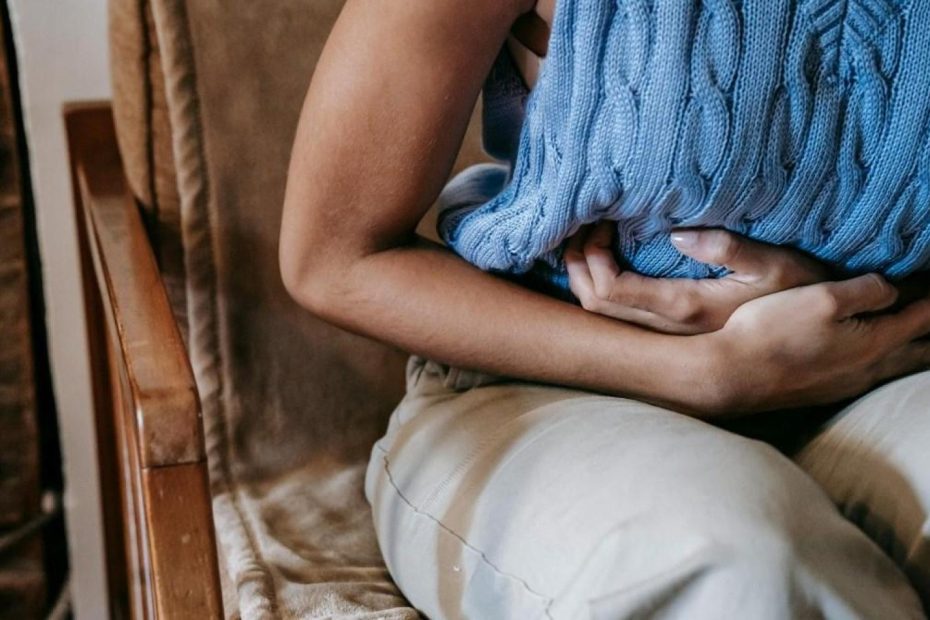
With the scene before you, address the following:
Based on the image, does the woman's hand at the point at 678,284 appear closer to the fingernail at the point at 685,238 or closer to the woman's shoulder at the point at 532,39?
the fingernail at the point at 685,238

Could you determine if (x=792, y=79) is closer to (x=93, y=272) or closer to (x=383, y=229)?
(x=383, y=229)

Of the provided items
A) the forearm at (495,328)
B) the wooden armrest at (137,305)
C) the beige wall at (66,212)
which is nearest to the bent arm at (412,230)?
the forearm at (495,328)

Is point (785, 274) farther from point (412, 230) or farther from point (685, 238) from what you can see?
point (412, 230)

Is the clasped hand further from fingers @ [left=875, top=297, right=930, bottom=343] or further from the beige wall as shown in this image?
the beige wall

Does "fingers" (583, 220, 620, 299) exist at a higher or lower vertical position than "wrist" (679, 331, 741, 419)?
higher

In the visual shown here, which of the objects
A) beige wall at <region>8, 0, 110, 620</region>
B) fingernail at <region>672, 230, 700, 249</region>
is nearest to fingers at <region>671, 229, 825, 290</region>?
fingernail at <region>672, 230, 700, 249</region>

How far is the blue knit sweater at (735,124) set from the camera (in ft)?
1.92

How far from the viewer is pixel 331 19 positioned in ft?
2.92

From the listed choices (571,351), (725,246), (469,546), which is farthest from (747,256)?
(469,546)

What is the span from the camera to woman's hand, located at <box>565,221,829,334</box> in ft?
2.18

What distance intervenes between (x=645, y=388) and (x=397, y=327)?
168mm

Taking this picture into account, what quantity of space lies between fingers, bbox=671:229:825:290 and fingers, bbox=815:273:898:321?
0.02 meters

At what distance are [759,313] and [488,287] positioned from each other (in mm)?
174

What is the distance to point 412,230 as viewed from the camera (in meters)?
0.72
